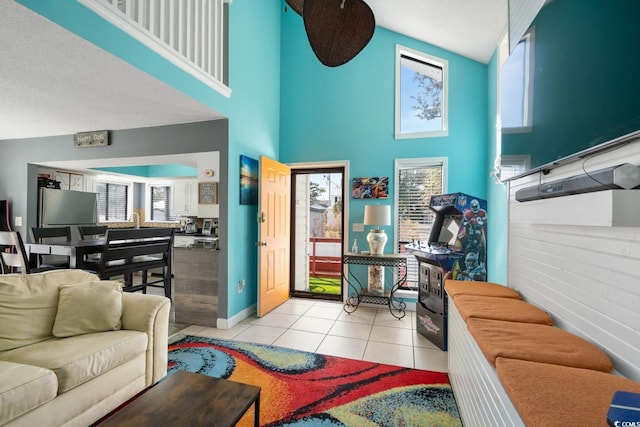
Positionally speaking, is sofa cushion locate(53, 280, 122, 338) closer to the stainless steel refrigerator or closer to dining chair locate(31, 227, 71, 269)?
dining chair locate(31, 227, 71, 269)

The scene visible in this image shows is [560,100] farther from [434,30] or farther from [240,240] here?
[240,240]

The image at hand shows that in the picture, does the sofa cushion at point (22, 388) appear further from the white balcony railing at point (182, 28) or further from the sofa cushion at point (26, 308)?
the white balcony railing at point (182, 28)

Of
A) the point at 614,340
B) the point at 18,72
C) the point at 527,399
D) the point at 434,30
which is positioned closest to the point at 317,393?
the point at 527,399

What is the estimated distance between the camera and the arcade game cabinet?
109 inches

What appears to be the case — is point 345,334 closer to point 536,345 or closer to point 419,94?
point 536,345

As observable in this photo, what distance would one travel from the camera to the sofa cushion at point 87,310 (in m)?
1.89

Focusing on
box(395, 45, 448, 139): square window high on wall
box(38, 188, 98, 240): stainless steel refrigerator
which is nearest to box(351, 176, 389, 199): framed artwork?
box(395, 45, 448, 139): square window high on wall

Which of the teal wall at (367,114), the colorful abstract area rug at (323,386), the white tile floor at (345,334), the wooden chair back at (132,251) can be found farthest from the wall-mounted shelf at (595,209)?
the wooden chair back at (132,251)

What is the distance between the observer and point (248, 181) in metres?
3.67

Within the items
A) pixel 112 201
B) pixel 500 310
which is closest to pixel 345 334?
pixel 500 310

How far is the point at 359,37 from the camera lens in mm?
1269

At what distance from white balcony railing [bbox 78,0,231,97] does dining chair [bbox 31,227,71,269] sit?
289cm

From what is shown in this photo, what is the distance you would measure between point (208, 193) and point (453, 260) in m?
2.86

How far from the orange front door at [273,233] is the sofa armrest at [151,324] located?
5.08ft
